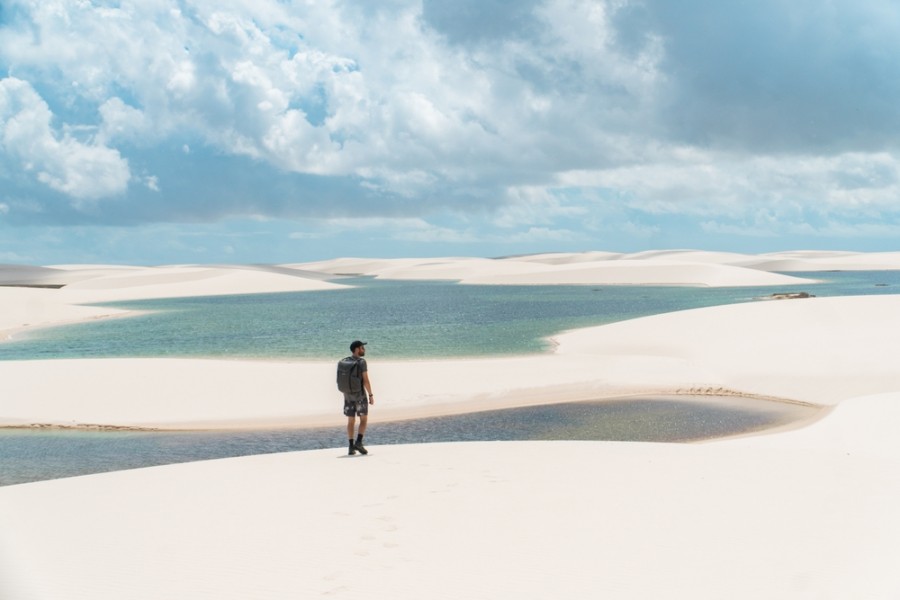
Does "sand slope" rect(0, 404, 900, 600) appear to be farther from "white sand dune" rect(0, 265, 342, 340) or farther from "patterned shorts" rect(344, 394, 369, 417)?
"white sand dune" rect(0, 265, 342, 340)

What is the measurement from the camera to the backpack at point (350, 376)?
37.0ft

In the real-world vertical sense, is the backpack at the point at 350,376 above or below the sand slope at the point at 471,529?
above

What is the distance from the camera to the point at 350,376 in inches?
445

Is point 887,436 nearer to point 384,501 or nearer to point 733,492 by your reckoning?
point 733,492

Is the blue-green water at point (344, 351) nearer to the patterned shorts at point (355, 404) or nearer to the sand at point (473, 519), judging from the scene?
the sand at point (473, 519)

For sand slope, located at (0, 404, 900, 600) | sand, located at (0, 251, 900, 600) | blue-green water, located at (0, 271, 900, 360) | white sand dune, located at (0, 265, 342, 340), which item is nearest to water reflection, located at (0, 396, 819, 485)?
sand, located at (0, 251, 900, 600)

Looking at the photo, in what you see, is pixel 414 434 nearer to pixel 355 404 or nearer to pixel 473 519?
pixel 355 404

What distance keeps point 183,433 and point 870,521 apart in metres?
13.9

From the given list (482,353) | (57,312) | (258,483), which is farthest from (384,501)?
(57,312)

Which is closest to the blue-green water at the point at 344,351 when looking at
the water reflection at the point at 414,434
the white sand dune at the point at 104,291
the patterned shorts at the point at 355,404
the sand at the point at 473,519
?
the water reflection at the point at 414,434

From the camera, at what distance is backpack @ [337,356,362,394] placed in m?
11.3

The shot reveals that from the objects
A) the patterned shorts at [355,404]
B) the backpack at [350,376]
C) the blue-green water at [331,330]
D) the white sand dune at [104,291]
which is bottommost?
the patterned shorts at [355,404]

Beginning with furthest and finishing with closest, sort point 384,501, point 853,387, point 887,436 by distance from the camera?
1. point 853,387
2. point 887,436
3. point 384,501

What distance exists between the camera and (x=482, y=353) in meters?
29.5
